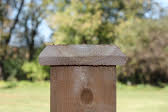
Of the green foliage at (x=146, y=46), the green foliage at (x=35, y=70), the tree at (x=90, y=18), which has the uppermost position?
the tree at (x=90, y=18)

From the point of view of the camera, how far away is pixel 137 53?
21.5 metres

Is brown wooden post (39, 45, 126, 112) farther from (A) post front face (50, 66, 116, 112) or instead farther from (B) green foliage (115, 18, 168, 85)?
(B) green foliage (115, 18, 168, 85)

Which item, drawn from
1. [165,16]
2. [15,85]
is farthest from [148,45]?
[15,85]

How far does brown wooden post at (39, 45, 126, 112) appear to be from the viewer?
1145 millimetres

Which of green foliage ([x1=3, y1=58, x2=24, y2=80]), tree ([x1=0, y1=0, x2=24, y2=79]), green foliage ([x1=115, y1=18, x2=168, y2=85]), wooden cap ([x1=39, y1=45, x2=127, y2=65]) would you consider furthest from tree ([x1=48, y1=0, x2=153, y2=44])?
wooden cap ([x1=39, y1=45, x2=127, y2=65])

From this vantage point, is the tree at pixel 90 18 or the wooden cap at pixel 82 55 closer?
the wooden cap at pixel 82 55

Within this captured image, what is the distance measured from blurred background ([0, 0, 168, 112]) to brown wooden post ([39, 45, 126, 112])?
17.8 m

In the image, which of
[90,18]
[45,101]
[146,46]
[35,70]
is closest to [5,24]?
[35,70]

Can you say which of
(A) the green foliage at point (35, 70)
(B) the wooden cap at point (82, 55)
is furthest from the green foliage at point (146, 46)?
(B) the wooden cap at point (82, 55)

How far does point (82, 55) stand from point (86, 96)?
17 centimetres

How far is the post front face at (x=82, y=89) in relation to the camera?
1.14 meters

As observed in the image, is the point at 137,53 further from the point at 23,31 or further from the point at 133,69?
the point at 23,31

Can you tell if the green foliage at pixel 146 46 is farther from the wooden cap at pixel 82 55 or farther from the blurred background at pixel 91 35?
the wooden cap at pixel 82 55

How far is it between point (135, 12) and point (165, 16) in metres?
4.35
